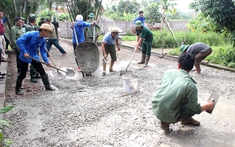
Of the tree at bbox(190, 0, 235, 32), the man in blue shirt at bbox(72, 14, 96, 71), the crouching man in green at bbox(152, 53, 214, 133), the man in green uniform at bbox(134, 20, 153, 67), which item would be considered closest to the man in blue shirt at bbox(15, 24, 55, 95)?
the man in blue shirt at bbox(72, 14, 96, 71)

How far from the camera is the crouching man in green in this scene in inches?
117

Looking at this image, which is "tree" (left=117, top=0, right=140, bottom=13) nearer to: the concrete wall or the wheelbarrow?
the concrete wall

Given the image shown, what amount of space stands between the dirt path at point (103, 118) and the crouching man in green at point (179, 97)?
43cm

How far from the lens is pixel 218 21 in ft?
25.5

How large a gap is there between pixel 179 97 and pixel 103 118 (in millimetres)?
1531

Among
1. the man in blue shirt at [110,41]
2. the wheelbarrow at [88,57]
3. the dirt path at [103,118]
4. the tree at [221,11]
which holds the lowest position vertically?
the dirt path at [103,118]

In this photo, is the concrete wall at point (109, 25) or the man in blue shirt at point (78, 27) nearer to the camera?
the man in blue shirt at point (78, 27)

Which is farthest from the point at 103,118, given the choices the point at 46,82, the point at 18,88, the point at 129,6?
the point at 129,6

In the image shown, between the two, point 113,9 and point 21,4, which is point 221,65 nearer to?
point 21,4

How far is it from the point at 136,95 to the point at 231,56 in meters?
4.44

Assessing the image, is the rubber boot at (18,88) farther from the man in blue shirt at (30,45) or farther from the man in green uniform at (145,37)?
the man in green uniform at (145,37)

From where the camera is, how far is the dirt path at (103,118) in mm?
3318

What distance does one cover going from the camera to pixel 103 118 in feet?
13.2

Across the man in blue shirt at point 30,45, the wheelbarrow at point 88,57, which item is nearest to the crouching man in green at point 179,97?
the man in blue shirt at point 30,45
